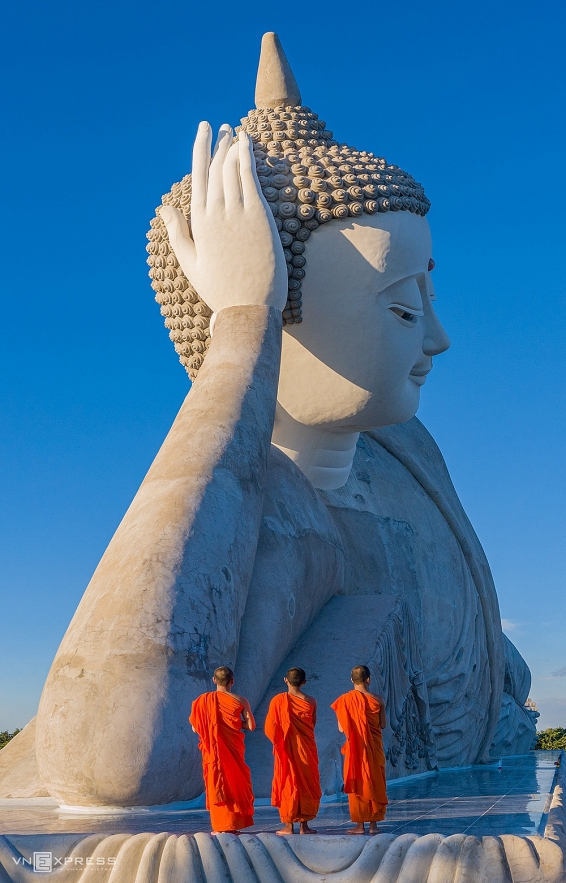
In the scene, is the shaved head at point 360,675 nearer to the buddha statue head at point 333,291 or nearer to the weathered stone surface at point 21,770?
the weathered stone surface at point 21,770

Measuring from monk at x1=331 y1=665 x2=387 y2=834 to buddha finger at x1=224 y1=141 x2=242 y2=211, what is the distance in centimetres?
472

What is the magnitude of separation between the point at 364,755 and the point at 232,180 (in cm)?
520

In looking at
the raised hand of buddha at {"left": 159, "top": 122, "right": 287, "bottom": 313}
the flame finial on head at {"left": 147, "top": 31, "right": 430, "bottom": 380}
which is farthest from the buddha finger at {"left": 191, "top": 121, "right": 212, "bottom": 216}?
the flame finial on head at {"left": 147, "top": 31, "right": 430, "bottom": 380}

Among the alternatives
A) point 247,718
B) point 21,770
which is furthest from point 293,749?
point 21,770

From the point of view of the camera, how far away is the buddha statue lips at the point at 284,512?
6051 millimetres

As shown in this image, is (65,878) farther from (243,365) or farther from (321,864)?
(243,365)

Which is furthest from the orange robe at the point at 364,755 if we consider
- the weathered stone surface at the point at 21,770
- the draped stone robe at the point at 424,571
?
the draped stone robe at the point at 424,571

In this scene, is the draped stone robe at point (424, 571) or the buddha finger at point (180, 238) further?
the buddha finger at point (180, 238)

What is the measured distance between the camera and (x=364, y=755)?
16.9ft

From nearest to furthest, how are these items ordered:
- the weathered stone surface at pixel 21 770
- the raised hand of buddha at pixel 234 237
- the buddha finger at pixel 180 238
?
the weathered stone surface at pixel 21 770, the raised hand of buddha at pixel 234 237, the buddha finger at pixel 180 238

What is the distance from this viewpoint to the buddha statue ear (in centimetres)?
1054

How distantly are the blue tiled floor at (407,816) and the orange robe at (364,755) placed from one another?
153 mm

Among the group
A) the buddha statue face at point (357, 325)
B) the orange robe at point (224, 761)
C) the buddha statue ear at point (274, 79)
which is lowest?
the orange robe at point (224, 761)

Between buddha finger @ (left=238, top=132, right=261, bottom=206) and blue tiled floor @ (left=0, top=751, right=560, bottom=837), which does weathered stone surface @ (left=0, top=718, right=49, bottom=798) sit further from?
buddha finger @ (left=238, top=132, right=261, bottom=206)
